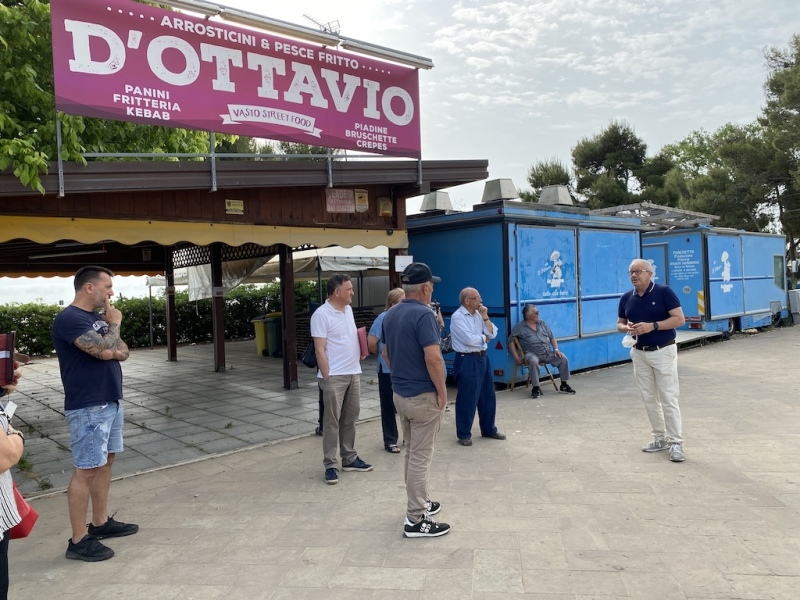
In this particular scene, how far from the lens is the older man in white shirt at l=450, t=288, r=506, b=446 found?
5.84m

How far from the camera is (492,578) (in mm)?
3152

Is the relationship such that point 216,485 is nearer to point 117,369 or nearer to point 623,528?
point 117,369

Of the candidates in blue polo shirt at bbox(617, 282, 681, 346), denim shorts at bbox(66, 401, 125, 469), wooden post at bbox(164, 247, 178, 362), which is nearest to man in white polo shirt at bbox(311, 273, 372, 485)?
denim shorts at bbox(66, 401, 125, 469)

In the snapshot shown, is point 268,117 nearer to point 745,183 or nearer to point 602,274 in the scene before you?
point 602,274

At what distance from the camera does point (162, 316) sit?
17.1 metres

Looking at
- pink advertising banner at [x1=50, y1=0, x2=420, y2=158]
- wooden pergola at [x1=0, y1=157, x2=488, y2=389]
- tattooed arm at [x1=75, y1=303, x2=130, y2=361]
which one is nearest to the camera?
tattooed arm at [x1=75, y1=303, x2=130, y2=361]

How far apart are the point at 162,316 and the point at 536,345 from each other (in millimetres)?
12477

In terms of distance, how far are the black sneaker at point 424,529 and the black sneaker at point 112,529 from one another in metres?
1.87

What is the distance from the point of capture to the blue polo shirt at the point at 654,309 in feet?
16.8

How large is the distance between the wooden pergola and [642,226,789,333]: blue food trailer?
24.3 feet

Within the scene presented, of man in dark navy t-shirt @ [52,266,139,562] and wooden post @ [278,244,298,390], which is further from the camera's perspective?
wooden post @ [278,244,298,390]

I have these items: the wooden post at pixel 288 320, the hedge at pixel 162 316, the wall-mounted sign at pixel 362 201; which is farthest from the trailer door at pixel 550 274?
the hedge at pixel 162 316

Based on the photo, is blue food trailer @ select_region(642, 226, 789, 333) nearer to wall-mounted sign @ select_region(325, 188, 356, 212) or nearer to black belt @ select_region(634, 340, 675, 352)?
wall-mounted sign @ select_region(325, 188, 356, 212)

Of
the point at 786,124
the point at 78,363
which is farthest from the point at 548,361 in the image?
the point at 786,124
